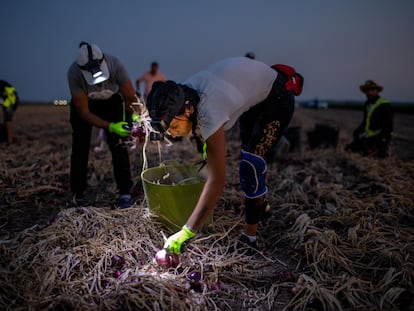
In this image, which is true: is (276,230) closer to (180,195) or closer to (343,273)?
(343,273)

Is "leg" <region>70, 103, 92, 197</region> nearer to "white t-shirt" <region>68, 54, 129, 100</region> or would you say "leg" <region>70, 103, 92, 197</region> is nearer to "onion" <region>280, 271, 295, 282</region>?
"white t-shirt" <region>68, 54, 129, 100</region>

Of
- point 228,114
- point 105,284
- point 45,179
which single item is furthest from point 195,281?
point 45,179

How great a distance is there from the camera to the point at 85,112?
9.65ft

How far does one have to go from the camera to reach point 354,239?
8.02ft

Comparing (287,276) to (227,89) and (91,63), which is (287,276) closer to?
(227,89)

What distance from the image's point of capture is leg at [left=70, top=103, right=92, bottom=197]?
3.14 m

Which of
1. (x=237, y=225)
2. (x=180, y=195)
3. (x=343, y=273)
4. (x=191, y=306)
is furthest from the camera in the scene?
(x=237, y=225)

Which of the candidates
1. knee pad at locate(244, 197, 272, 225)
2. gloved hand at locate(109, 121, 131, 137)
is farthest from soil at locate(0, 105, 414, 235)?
knee pad at locate(244, 197, 272, 225)

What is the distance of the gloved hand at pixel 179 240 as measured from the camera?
5.97ft

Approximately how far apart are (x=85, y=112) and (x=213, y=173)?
1.77 meters

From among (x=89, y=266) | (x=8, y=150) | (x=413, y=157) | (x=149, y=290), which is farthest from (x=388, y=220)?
(x=8, y=150)

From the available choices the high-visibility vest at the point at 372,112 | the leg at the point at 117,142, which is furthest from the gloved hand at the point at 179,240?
the high-visibility vest at the point at 372,112

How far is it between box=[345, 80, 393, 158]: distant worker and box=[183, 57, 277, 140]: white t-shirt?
4156 millimetres

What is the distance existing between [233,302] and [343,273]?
2.54 feet
